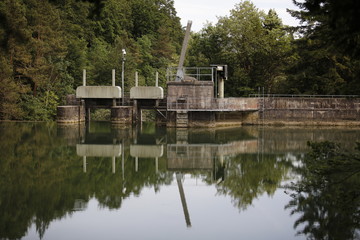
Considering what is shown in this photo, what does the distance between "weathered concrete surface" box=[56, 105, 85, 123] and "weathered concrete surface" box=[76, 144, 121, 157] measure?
1216cm

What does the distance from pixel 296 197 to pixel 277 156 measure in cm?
891

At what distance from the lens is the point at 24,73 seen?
40.0 metres

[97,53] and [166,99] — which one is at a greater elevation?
[97,53]

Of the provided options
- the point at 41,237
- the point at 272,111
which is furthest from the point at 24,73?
the point at 41,237

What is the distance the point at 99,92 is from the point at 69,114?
2784 millimetres

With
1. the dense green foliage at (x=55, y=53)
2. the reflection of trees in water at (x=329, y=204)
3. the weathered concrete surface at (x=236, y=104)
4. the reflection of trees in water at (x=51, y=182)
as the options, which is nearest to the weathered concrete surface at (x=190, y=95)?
the weathered concrete surface at (x=236, y=104)

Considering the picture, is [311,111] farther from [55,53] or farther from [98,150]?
[55,53]

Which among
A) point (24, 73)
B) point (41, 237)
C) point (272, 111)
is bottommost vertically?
point (41, 237)

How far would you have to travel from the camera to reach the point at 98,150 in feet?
77.9

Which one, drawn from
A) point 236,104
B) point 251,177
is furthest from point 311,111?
point 251,177

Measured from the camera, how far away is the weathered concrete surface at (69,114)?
36906 millimetres

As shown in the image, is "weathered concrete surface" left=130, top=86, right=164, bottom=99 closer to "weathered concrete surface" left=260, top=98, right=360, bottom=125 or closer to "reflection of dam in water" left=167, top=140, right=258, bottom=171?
"weathered concrete surface" left=260, top=98, right=360, bottom=125

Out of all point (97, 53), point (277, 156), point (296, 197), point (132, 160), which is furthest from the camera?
point (97, 53)

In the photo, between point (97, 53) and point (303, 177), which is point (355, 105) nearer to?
point (303, 177)
